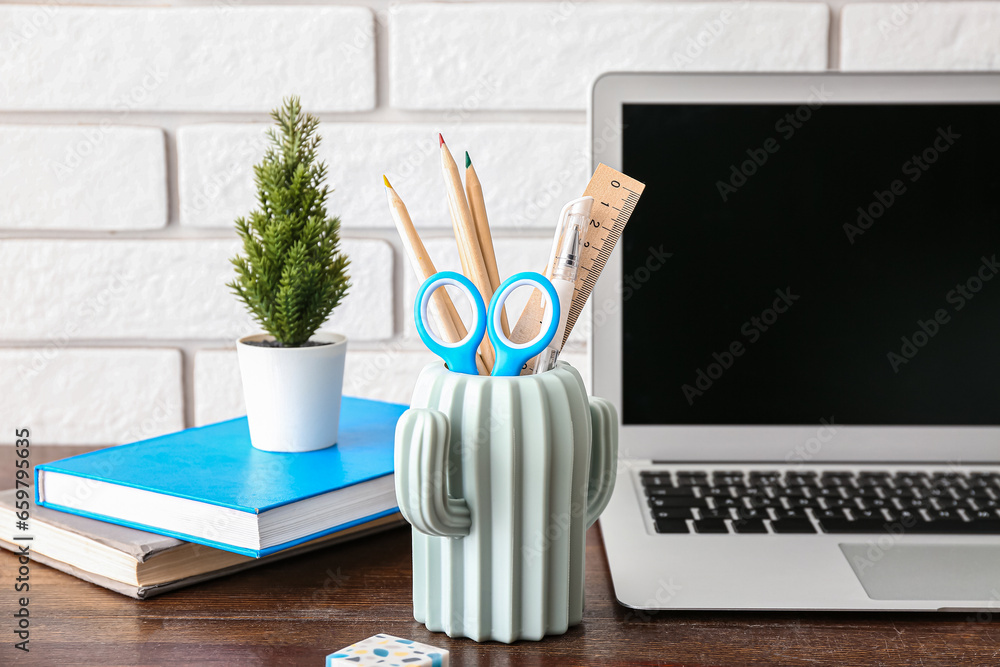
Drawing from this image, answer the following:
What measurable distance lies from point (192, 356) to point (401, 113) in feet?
1.16

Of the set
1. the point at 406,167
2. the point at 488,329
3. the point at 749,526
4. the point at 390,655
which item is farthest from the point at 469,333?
the point at 406,167

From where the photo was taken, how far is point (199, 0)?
35.5 inches

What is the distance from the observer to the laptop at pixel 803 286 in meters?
0.68

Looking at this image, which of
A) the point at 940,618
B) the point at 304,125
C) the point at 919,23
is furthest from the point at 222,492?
the point at 919,23

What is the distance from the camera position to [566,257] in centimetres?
45

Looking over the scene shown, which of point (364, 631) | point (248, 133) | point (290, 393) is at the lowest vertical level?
point (364, 631)

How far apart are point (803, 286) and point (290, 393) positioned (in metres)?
0.42

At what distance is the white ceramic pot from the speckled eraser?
229 millimetres

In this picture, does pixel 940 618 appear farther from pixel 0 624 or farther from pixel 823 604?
pixel 0 624

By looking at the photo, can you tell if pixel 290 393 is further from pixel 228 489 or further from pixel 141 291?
pixel 141 291

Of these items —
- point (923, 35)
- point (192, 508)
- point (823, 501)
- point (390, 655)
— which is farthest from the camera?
point (923, 35)

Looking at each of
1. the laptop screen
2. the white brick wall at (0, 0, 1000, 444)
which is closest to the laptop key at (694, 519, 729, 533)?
the laptop screen

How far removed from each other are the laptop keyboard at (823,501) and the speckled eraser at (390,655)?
0.74 feet

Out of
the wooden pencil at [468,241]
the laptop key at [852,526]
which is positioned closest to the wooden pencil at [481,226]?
the wooden pencil at [468,241]
